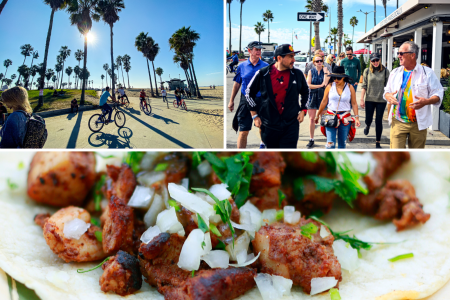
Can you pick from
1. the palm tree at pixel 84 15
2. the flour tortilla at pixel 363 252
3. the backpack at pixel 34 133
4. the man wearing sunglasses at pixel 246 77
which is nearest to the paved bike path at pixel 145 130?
the palm tree at pixel 84 15

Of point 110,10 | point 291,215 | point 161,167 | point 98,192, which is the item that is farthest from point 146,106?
point 291,215

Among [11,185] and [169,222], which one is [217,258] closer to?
[169,222]

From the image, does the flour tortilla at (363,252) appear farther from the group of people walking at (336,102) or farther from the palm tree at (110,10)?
the palm tree at (110,10)

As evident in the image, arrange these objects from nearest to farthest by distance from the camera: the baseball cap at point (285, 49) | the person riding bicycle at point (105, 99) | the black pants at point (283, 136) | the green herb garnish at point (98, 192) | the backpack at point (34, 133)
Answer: the green herb garnish at point (98, 192) → the backpack at point (34, 133) → the baseball cap at point (285, 49) → the black pants at point (283, 136) → the person riding bicycle at point (105, 99)

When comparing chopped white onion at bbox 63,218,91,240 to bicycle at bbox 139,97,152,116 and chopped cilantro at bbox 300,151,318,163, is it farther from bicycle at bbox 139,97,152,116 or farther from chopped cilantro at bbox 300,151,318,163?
bicycle at bbox 139,97,152,116

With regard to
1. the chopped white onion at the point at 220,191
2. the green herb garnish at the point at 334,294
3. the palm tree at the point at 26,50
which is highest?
the palm tree at the point at 26,50

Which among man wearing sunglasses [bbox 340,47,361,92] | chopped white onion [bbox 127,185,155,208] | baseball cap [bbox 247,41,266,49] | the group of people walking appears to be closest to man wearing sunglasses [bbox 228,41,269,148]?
baseball cap [bbox 247,41,266,49]
